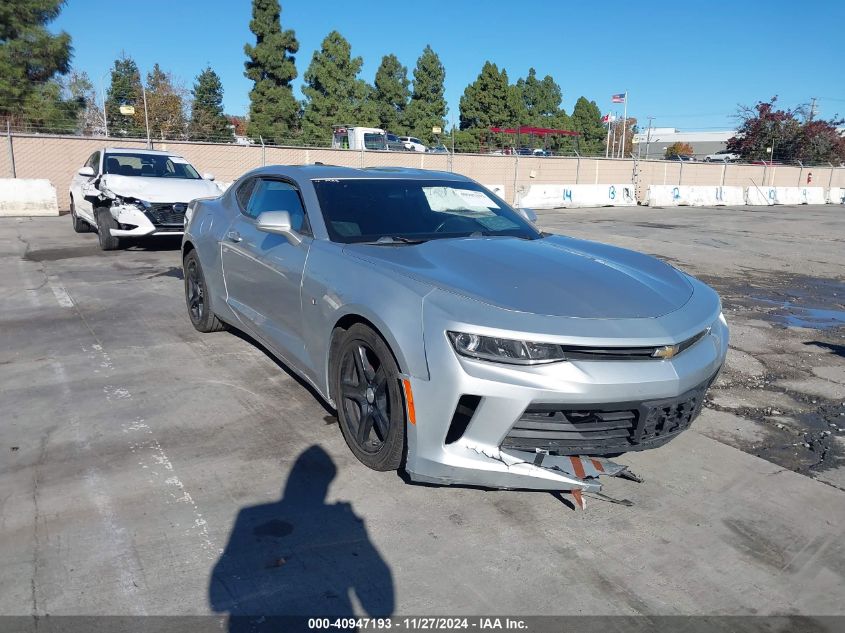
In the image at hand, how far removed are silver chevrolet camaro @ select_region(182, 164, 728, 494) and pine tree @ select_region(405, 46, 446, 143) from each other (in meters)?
43.7

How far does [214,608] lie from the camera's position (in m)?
2.41

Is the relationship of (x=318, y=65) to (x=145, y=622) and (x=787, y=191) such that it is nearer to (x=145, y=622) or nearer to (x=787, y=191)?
(x=787, y=191)

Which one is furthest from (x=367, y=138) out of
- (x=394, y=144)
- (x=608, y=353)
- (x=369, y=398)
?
(x=608, y=353)

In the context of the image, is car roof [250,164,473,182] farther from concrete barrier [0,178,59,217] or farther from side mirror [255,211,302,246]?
concrete barrier [0,178,59,217]

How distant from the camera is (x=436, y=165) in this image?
86.8 ft

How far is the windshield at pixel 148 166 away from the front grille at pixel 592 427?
31.9 feet

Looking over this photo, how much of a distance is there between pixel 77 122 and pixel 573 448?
35.8 metres

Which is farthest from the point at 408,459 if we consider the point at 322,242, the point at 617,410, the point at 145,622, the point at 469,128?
the point at 469,128

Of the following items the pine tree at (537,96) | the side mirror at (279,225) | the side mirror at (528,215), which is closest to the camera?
the side mirror at (279,225)

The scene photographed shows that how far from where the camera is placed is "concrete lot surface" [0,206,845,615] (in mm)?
2535

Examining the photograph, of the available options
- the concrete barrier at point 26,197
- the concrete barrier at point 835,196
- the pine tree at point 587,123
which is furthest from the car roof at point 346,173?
the pine tree at point 587,123

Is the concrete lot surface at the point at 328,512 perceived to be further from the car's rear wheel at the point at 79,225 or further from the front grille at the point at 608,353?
the car's rear wheel at the point at 79,225

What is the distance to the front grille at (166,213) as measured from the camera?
32.2ft

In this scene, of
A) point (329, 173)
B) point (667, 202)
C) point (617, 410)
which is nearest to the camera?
point (617, 410)
